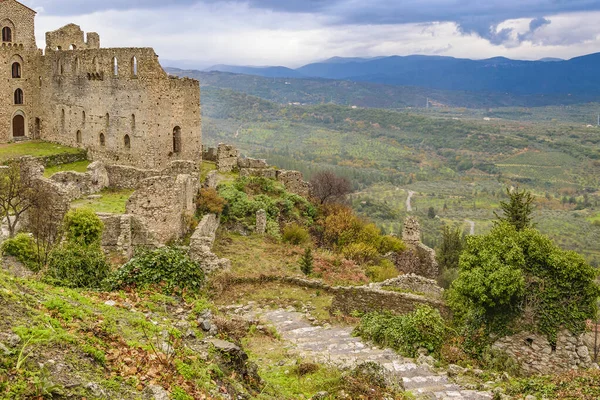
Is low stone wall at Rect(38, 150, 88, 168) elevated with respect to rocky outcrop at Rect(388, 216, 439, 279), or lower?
elevated

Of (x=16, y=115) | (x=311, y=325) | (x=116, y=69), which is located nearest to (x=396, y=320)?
(x=311, y=325)

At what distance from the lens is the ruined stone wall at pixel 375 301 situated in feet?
50.8

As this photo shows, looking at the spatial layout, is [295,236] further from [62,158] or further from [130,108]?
[62,158]

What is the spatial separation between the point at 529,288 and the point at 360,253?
13.4 meters

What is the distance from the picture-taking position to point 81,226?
1831 cm

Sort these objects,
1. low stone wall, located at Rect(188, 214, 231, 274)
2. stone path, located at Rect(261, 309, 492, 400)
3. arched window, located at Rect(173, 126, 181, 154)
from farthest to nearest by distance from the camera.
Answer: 1. arched window, located at Rect(173, 126, 181, 154)
2. low stone wall, located at Rect(188, 214, 231, 274)
3. stone path, located at Rect(261, 309, 492, 400)

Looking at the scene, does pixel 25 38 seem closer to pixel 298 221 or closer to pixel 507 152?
pixel 298 221

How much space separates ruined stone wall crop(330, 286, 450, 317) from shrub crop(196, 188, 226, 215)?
37.7 ft

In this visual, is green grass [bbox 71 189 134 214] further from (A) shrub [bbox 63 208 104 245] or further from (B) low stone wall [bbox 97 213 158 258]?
(A) shrub [bbox 63 208 104 245]

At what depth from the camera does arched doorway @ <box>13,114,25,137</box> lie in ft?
129

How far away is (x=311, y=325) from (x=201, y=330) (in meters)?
5.08

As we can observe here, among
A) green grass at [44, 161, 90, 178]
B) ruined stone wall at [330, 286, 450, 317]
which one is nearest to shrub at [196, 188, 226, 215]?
green grass at [44, 161, 90, 178]

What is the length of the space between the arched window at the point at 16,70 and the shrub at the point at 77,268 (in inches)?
1116

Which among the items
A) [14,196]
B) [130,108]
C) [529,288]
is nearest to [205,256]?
[14,196]
